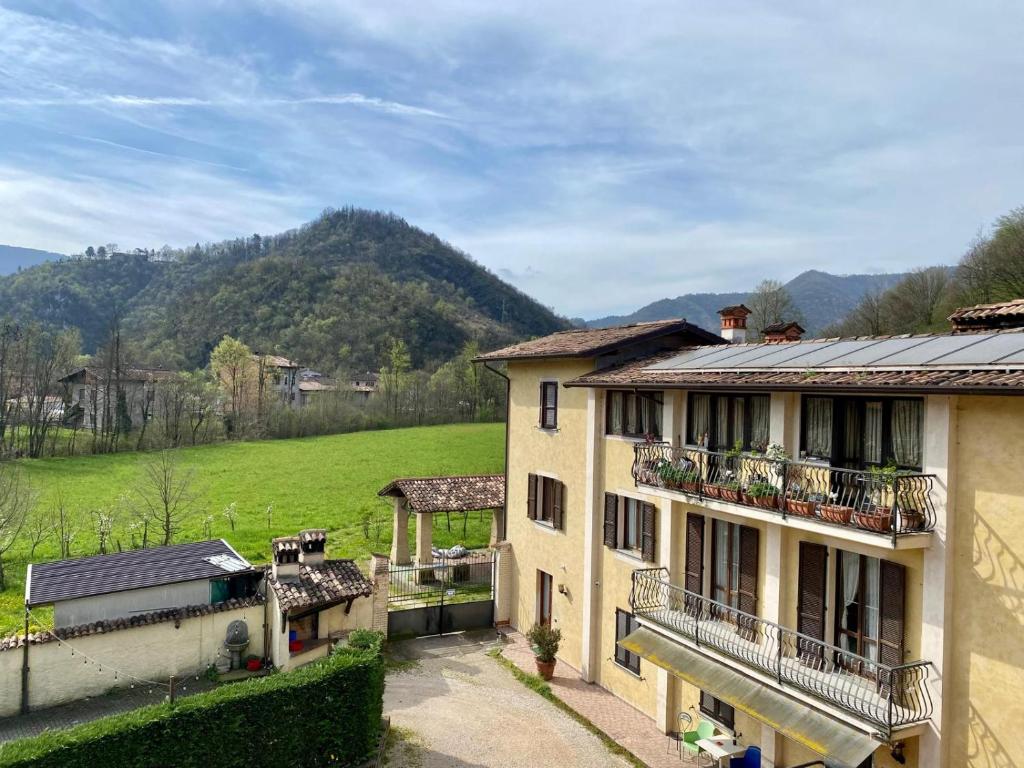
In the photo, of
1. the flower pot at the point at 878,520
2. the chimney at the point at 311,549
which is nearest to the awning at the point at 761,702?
the flower pot at the point at 878,520

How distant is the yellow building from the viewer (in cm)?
889

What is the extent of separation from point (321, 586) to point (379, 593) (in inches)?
85.3

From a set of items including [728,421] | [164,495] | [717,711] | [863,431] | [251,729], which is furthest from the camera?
[164,495]

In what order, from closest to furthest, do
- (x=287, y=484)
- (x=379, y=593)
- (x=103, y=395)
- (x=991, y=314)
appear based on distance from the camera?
(x=991, y=314)
(x=379, y=593)
(x=287, y=484)
(x=103, y=395)

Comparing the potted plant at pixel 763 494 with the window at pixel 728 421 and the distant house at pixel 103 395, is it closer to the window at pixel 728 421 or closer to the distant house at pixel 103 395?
the window at pixel 728 421

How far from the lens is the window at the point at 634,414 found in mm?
15664

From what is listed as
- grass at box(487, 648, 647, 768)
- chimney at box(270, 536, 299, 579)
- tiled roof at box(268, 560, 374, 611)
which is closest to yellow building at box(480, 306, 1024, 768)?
grass at box(487, 648, 647, 768)

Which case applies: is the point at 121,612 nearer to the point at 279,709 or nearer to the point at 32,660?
the point at 32,660

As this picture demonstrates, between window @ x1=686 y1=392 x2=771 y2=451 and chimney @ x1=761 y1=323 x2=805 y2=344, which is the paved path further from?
chimney @ x1=761 y1=323 x2=805 y2=344

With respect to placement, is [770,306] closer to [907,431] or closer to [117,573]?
[907,431]

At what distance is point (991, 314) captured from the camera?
12562 millimetres

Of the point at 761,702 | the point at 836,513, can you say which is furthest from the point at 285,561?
the point at 836,513

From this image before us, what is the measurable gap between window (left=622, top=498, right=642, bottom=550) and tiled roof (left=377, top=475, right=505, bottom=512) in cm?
927

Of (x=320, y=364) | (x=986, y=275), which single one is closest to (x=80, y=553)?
(x=986, y=275)
